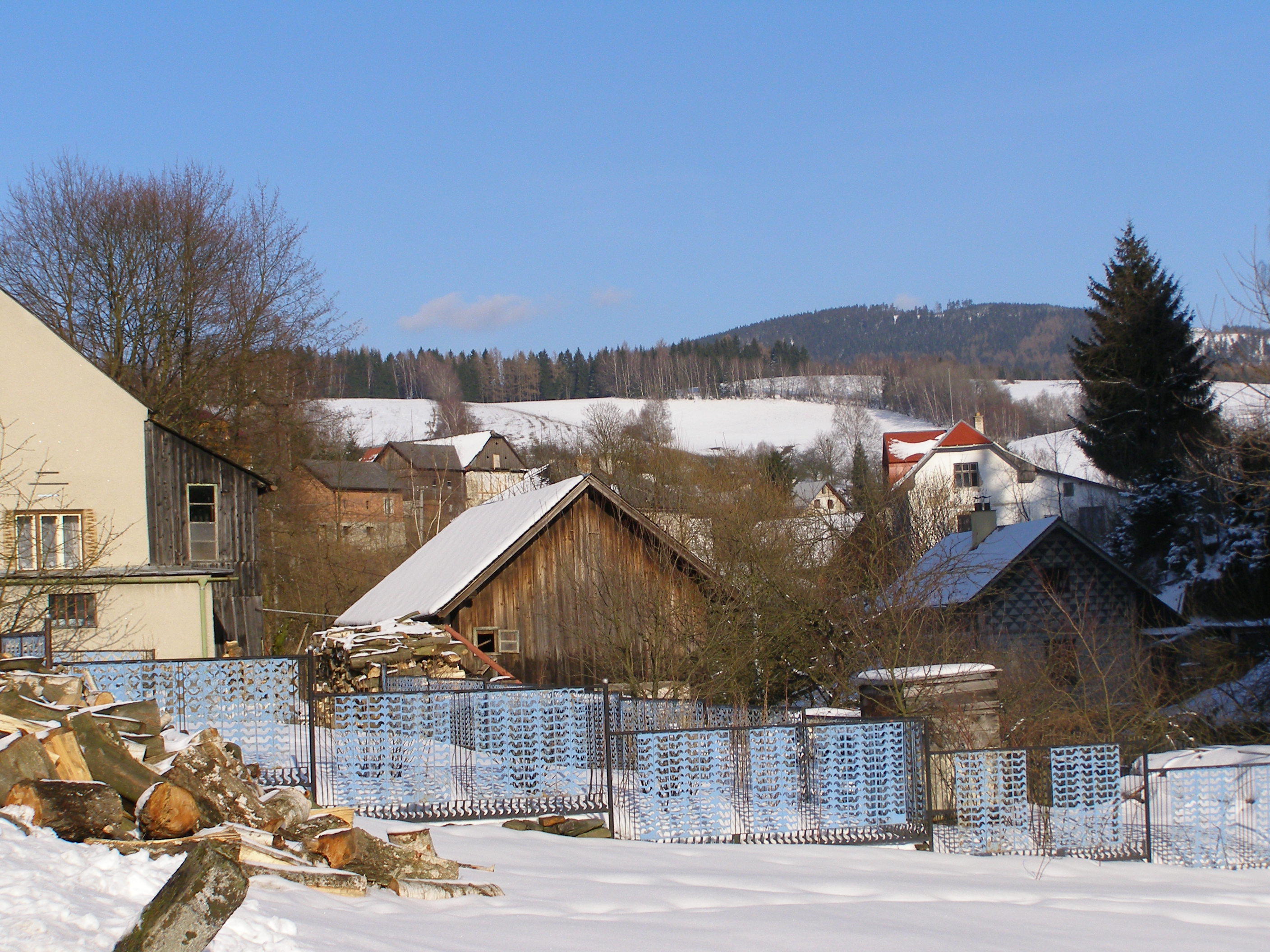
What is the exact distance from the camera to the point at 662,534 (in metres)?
23.5

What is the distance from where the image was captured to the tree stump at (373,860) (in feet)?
22.6

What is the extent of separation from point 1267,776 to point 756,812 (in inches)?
196

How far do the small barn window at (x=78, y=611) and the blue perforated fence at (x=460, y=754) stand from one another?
48.9 feet

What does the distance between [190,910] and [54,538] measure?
2439 centimetres

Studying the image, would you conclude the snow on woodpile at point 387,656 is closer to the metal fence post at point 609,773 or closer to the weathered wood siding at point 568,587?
the weathered wood siding at point 568,587

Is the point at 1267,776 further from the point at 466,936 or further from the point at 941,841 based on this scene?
the point at 466,936

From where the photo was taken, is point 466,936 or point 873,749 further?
point 873,749

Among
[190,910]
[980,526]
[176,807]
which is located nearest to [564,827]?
[176,807]

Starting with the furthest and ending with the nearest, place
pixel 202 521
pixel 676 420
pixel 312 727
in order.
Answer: pixel 676 420
pixel 202 521
pixel 312 727

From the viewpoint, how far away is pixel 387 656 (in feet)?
67.9

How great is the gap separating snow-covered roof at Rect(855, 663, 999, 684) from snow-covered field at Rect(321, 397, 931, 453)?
9070cm

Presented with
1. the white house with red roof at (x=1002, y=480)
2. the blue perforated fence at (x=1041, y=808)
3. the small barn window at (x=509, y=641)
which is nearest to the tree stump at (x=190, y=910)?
the blue perforated fence at (x=1041, y=808)

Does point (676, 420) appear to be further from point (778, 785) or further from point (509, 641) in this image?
point (778, 785)

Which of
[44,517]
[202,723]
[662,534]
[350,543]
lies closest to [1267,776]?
[202,723]
